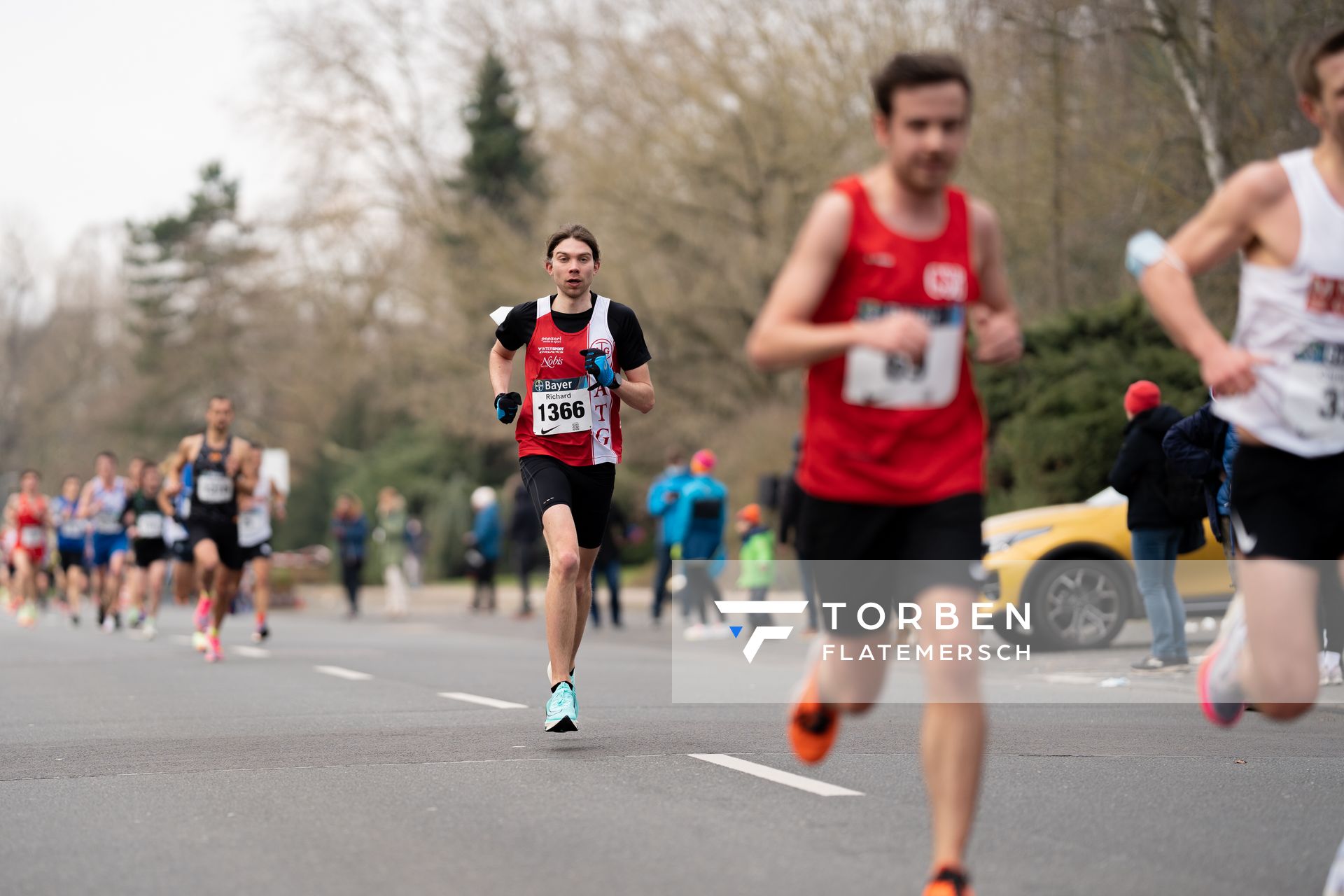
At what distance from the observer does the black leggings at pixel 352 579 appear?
1197 inches

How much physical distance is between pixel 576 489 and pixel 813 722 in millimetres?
3557

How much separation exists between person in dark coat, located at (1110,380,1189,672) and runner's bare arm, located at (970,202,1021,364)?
26.4 ft

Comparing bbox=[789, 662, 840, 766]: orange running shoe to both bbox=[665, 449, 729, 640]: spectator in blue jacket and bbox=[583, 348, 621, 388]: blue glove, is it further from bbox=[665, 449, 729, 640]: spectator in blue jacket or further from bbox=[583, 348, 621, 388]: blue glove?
bbox=[665, 449, 729, 640]: spectator in blue jacket

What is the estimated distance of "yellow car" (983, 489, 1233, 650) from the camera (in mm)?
14617

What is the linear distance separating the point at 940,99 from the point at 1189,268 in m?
0.84

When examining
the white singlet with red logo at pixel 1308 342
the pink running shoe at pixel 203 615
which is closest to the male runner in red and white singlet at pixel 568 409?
the white singlet with red logo at pixel 1308 342

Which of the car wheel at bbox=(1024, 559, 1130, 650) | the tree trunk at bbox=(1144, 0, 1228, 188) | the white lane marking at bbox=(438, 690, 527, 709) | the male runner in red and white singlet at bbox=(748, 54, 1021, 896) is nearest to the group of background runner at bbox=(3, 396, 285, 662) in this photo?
the white lane marking at bbox=(438, 690, 527, 709)

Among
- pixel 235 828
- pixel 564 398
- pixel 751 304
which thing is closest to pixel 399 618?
pixel 751 304

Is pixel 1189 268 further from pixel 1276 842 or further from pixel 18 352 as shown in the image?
pixel 18 352

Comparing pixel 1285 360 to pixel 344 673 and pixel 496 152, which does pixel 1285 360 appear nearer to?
pixel 344 673

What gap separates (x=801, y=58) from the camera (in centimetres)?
3212

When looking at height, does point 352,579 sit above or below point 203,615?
above

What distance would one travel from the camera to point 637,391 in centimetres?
863

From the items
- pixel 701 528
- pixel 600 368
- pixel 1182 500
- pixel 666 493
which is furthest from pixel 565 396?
pixel 666 493
